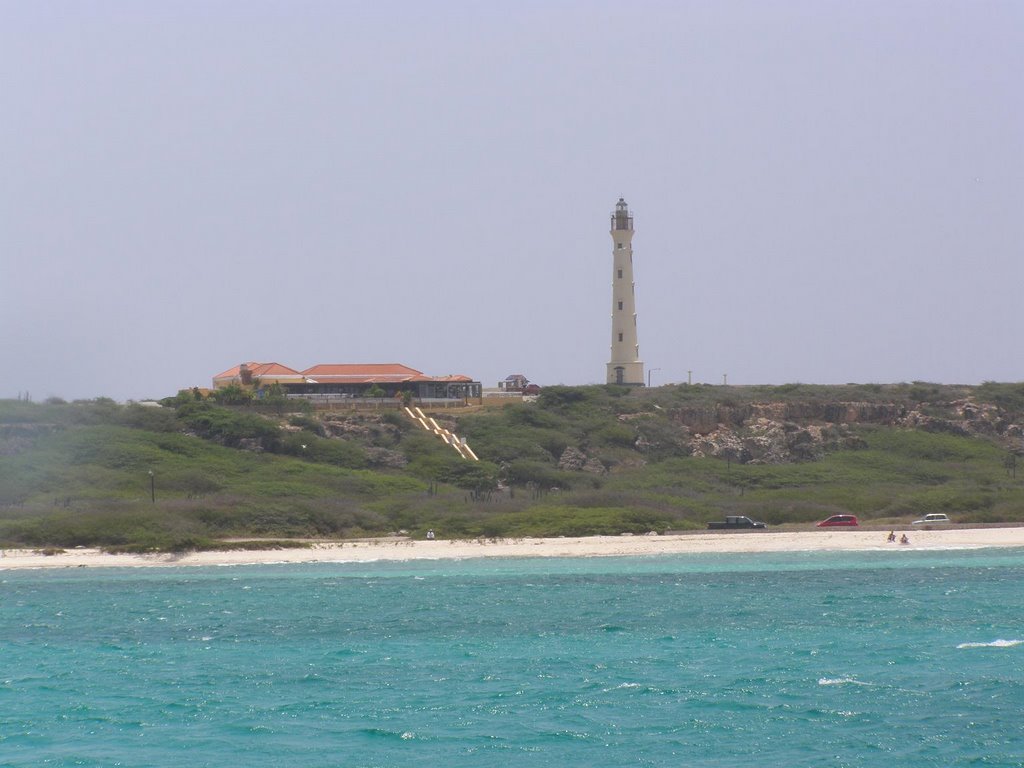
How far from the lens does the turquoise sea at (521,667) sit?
808 inches

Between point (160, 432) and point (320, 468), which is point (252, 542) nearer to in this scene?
point (320, 468)

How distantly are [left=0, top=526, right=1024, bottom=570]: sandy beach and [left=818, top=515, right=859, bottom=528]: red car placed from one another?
5.73ft

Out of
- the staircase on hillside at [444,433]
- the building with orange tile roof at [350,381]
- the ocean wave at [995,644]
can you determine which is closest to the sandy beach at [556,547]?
the staircase on hillside at [444,433]

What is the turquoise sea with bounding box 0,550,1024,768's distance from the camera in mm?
20516

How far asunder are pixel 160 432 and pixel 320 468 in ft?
31.4

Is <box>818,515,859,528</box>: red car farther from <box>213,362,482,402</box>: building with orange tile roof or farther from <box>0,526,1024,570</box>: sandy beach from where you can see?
<box>213,362,482,402</box>: building with orange tile roof

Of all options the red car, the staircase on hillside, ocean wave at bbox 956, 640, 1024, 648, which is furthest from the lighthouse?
ocean wave at bbox 956, 640, 1024, 648

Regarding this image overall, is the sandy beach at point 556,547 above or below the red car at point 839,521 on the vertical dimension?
below

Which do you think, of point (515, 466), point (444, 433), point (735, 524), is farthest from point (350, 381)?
point (735, 524)

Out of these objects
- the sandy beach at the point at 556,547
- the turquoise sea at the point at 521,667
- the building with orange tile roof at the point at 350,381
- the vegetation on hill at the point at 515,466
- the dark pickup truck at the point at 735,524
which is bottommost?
the turquoise sea at the point at 521,667

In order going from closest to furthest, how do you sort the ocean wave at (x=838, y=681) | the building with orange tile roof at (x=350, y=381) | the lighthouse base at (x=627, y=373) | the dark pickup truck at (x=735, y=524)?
the ocean wave at (x=838, y=681)
the dark pickup truck at (x=735, y=524)
the building with orange tile roof at (x=350, y=381)
the lighthouse base at (x=627, y=373)

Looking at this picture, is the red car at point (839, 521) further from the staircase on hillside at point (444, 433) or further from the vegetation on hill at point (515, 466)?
the staircase on hillside at point (444, 433)

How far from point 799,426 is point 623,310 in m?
13.6

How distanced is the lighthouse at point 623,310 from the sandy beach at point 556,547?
108 ft
